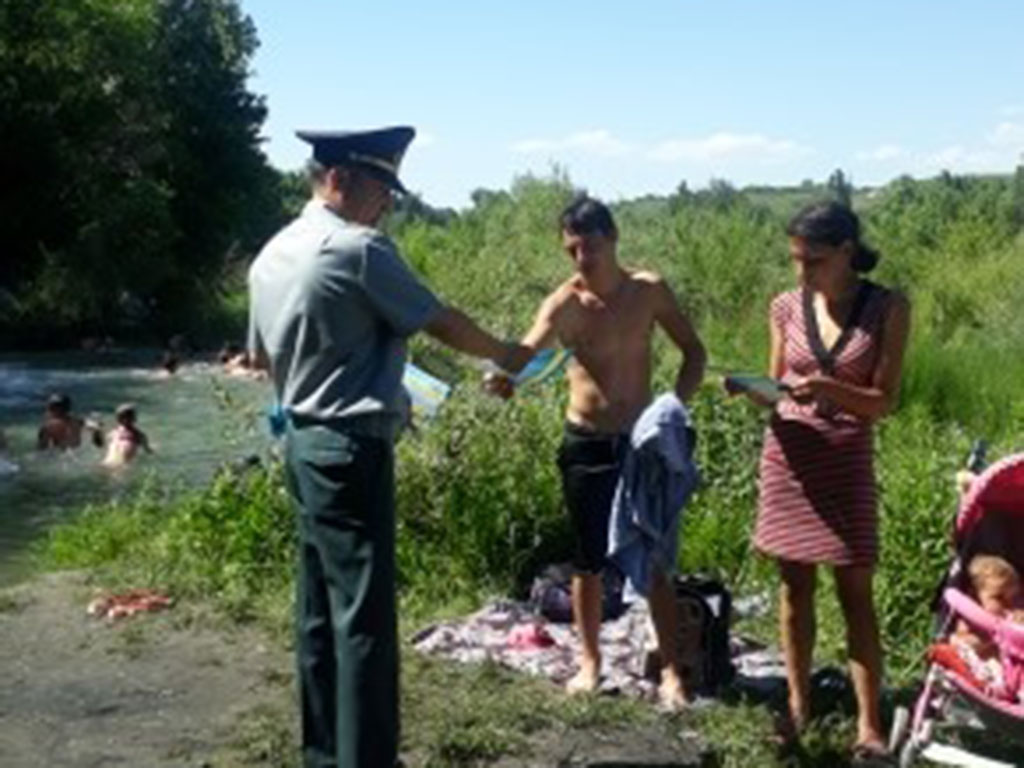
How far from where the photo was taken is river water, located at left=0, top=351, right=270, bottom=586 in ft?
44.3

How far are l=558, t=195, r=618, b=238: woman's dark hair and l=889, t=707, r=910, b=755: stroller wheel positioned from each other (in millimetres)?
2046

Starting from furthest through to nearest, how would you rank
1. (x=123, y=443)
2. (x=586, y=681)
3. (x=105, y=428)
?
(x=105, y=428)
(x=123, y=443)
(x=586, y=681)

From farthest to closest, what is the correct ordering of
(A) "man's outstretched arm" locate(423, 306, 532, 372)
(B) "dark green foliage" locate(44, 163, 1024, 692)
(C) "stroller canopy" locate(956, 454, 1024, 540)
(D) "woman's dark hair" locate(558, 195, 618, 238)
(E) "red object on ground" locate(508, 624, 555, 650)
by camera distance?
(B) "dark green foliage" locate(44, 163, 1024, 692), (E) "red object on ground" locate(508, 624, 555, 650), (D) "woman's dark hair" locate(558, 195, 618, 238), (C) "stroller canopy" locate(956, 454, 1024, 540), (A) "man's outstretched arm" locate(423, 306, 532, 372)

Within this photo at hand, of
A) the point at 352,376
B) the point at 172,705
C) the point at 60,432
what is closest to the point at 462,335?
the point at 352,376

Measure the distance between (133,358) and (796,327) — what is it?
32261 millimetres

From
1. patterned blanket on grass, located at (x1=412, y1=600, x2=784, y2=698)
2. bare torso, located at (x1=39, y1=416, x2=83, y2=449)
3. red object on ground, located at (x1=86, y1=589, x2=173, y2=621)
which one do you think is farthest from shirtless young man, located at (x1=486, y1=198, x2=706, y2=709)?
bare torso, located at (x1=39, y1=416, x2=83, y2=449)

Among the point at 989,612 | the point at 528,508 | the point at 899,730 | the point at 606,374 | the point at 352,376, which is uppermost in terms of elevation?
the point at 352,376

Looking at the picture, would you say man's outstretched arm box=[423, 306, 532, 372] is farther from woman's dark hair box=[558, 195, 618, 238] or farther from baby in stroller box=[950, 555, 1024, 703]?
baby in stroller box=[950, 555, 1024, 703]

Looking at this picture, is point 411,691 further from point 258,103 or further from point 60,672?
point 258,103

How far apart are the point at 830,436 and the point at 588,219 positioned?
120 centimetres

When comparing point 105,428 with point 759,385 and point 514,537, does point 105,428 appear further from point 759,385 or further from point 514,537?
point 759,385

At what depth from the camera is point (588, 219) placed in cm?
559

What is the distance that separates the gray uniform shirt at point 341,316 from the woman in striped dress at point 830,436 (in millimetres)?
1500

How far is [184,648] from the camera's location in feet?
22.5
